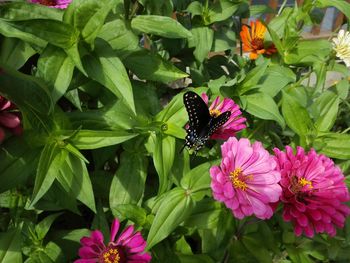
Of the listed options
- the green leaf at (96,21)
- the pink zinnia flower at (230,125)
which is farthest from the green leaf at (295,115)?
the green leaf at (96,21)

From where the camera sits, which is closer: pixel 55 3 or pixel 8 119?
pixel 8 119

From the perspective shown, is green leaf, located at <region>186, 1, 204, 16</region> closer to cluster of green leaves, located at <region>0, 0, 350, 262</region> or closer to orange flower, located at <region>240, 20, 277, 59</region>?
cluster of green leaves, located at <region>0, 0, 350, 262</region>

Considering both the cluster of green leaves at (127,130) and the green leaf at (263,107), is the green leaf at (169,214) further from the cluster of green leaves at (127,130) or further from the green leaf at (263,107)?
the green leaf at (263,107)

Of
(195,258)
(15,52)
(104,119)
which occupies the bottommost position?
(195,258)

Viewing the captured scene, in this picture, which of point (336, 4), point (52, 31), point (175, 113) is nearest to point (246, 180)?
point (175, 113)

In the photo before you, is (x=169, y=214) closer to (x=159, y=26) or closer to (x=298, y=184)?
(x=298, y=184)
